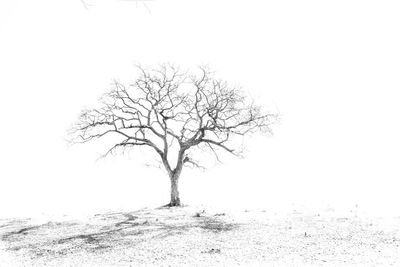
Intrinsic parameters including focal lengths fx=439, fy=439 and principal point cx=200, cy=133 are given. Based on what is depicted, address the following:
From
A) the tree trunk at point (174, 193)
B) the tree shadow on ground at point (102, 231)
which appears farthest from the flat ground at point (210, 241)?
the tree trunk at point (174, 193)

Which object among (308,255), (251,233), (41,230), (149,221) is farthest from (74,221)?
(308,255)

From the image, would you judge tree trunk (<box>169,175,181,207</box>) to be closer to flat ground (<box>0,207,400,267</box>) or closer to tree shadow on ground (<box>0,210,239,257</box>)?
tree shadow on ground (<box>0,210,239,257</box>)

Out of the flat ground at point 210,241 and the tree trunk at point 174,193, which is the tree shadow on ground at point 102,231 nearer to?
the flat ground at point 210,241

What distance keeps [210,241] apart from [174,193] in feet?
46.5

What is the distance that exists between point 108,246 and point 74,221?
10.1 meters

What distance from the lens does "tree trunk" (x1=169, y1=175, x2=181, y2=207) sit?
30.5 m

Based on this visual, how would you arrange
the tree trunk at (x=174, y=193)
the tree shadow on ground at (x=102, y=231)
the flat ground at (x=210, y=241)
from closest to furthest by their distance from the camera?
the flat ground at (x=210, y=241) → the tree shadow on ground at (x=102, y=231) → the tree trunk at (x=174, y=193)

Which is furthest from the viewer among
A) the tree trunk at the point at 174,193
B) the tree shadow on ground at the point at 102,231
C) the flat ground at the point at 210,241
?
the tree trunk at the point at 174,193

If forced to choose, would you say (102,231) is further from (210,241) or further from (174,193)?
(174,193)

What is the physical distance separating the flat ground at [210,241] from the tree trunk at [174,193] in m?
5.11

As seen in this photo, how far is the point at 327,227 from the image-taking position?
19.1 m

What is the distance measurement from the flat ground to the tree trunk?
16.8ft

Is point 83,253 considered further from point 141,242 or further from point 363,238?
point 363,238

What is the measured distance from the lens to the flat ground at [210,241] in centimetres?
1355
